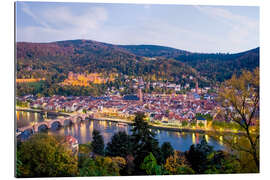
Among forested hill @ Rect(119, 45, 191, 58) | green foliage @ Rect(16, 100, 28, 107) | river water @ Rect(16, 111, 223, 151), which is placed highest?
forested hill @ Rect(119, 45, 191, 58)

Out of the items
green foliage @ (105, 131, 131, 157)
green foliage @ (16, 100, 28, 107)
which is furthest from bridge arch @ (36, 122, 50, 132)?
green foliage @ (105, 131, 131, 157)

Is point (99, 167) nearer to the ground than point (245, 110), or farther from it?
nearer to the ground

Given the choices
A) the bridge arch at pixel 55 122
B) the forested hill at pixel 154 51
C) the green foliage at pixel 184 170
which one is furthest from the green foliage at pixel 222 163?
the bridge arch at pixel 55 122

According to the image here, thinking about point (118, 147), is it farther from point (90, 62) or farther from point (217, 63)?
point (217, 63)

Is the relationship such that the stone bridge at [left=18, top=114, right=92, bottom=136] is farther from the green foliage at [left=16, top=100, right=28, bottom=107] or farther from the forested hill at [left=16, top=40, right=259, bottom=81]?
the forested hill at [left=16, top=40, right=259, bottom=81]

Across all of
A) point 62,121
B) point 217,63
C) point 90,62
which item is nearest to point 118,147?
point 62,121

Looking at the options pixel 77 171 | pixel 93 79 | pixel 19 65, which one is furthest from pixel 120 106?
pixel 19 65
